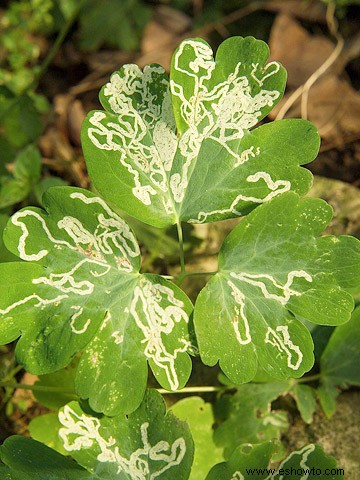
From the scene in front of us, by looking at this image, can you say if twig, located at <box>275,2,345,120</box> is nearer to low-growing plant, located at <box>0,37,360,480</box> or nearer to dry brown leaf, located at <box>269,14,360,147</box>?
dry brown leaf, located at <box>269,14,360,147</box>

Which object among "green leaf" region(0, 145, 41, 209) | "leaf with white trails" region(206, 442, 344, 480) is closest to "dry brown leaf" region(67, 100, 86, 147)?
"green leaf" region(0, 145, 41, 209)

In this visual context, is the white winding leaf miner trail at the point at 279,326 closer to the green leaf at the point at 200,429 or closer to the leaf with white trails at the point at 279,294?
the leaf with white trails at the point at 279,294

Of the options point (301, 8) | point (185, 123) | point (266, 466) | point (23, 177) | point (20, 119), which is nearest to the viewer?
point (266, 466)

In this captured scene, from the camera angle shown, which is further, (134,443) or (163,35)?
(163,35)

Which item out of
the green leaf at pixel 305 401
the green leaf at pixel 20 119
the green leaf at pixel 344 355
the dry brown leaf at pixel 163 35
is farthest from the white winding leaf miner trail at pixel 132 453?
the dry brown leaf at pixel 163 35

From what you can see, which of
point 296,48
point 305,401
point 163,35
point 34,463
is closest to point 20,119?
point 163,35

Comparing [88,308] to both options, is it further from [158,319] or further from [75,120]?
[75,120]

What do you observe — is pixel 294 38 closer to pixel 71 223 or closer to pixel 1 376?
pixel 71 223

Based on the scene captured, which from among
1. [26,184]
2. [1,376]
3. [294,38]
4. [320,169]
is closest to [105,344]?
[1,376]
